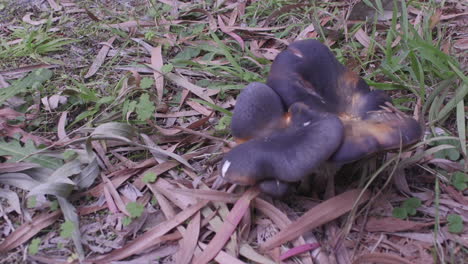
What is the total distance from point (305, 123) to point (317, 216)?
1.63 feet

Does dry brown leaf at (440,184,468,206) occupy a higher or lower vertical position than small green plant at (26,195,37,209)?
higher

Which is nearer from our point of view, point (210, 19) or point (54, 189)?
point (54, 189)

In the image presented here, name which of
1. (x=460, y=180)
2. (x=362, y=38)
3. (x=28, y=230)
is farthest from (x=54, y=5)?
(x=460, y=180)

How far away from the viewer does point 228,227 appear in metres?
2.16

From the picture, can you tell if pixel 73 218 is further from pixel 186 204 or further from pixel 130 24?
pixel 130 24

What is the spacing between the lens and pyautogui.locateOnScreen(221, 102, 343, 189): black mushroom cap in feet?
5.88

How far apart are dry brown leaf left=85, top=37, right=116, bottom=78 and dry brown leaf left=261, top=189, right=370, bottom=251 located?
211 centimetres

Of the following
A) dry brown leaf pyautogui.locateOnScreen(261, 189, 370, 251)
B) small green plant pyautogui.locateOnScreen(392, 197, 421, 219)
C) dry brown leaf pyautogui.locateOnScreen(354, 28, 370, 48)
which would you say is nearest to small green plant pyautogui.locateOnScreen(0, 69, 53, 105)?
dry brown leaf pyautogui.locateOnScreen(261, 189, 370, 251)

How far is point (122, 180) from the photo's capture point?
2492 mm

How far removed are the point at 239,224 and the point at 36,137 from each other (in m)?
1.52

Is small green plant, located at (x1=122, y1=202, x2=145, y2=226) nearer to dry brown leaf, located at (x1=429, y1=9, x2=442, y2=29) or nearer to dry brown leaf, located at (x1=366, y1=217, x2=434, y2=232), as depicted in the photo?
dry brown leaf, located at (x1=366, y1=217, x2=434, y2=232)

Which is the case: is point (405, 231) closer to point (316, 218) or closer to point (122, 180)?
point (316, 218)

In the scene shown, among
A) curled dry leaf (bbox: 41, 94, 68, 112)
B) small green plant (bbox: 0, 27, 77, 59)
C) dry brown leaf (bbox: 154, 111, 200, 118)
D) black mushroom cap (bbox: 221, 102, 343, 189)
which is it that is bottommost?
dry brown leaf (bbox: 154, 111, 200, 118)

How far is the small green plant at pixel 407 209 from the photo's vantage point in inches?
85.4
